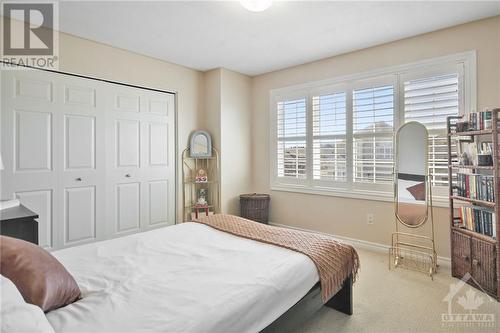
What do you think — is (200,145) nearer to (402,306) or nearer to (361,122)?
(361,122)

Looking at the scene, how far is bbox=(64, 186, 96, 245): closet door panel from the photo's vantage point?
3199 millimetres

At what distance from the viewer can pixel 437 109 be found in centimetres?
309

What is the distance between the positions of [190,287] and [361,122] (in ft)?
Answer: 10.1

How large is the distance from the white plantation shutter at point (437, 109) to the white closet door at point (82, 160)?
3.70m

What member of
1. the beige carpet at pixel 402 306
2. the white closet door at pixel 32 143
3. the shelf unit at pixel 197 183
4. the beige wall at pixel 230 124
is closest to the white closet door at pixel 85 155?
the white closet door at pixel 32 143

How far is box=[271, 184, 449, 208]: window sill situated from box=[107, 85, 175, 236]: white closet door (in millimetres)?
1765

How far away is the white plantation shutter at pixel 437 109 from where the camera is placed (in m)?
3.01

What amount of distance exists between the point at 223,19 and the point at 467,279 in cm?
336

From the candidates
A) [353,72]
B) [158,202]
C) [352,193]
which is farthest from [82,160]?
[353,72]

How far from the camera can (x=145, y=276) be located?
154 centimetres

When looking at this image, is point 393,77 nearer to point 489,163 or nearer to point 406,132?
point 406,132

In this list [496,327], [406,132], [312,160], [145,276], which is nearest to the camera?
[145,276]

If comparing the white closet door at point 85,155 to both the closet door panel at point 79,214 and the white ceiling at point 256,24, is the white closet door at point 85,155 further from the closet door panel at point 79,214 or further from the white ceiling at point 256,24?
the white ceiling at point 256,24

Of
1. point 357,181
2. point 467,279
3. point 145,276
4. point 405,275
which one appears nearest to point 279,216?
point 357,181
